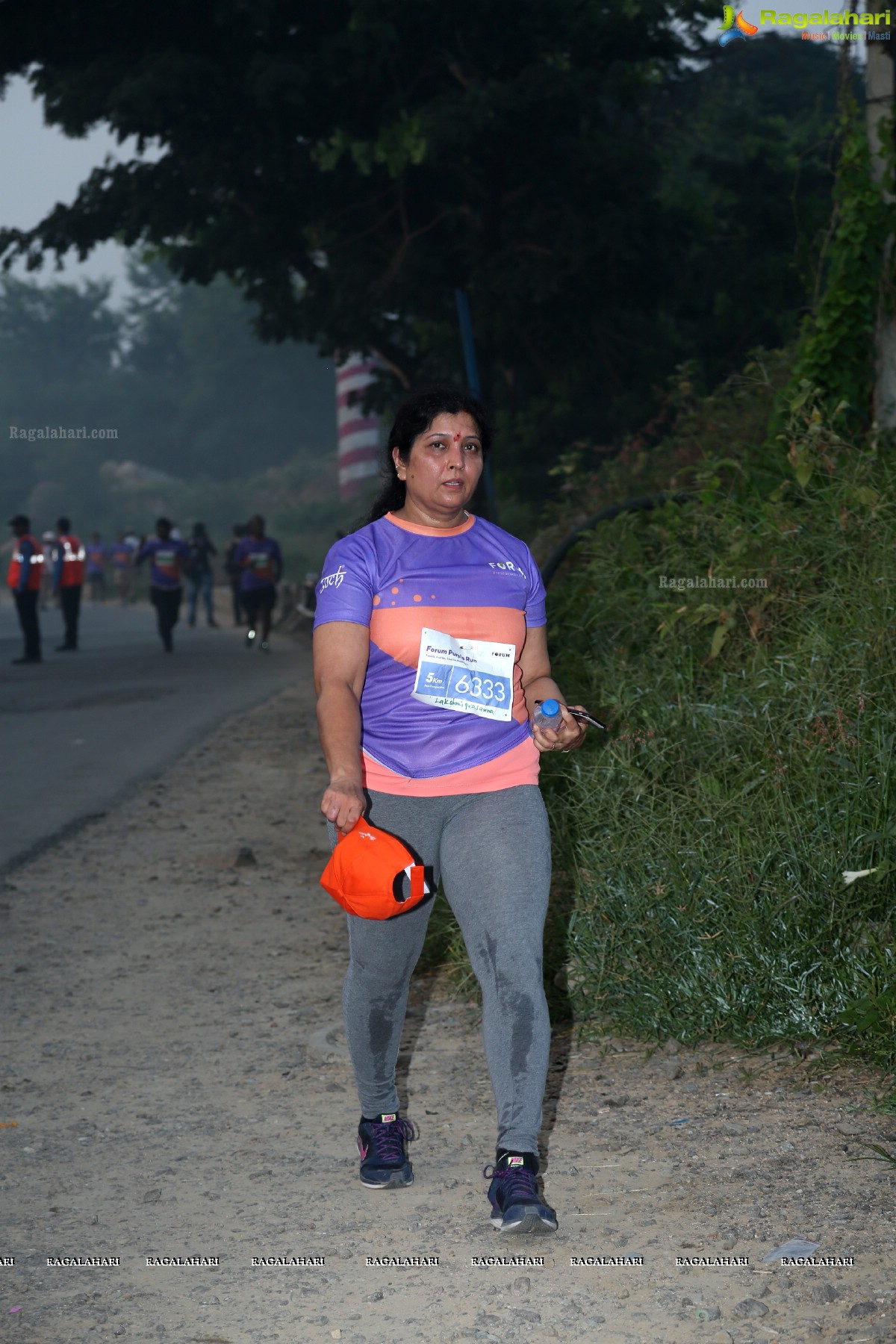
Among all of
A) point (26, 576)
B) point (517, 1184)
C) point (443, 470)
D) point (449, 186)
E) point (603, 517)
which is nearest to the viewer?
point (517, 1184)

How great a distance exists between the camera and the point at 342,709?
3.43 meters

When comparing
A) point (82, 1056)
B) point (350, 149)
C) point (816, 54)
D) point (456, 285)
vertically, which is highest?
point (816, 54)

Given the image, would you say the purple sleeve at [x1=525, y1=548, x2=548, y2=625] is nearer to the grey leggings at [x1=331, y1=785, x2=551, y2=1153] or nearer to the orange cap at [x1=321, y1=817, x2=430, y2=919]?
the grey leggings at [x1=331, y1=785, x2=551, y2=1153]

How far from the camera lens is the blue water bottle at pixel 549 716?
3555 millimetres

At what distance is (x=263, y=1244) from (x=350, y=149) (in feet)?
49.2

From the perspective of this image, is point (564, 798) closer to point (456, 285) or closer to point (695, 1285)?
point (695, 1285)

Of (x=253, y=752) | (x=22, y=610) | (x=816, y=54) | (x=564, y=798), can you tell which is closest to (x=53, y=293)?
(x=816, y=54)

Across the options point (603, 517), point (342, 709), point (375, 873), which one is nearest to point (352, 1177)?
point (375, 873)

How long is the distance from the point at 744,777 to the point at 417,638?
81.1 inches

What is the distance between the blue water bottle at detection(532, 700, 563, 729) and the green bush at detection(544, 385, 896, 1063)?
4.58 ft

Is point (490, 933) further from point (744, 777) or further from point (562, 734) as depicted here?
point (744, 777)

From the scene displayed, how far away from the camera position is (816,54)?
36.5 metres

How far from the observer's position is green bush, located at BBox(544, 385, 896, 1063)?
15.1 ft

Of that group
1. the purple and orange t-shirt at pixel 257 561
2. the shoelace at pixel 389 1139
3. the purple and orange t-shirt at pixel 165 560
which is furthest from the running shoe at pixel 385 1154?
the purple and orange t-shirt at pixel 165 560
